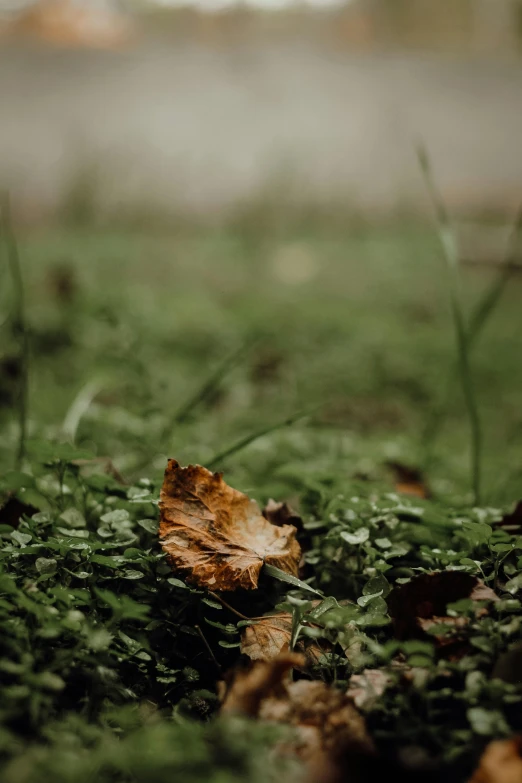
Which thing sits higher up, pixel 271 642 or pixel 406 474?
pixel 271 642

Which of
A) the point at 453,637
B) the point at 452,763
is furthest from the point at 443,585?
the point at 452,763

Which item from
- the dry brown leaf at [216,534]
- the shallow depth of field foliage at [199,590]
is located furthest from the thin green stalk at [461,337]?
the dry brown leaf at [216,534]

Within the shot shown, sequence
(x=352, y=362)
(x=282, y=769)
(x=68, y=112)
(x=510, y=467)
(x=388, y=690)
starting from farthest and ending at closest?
(x=68, y=112), (x=352, y=362), (x=510, y=467), (x=388, y=690), (x=282, y=769)

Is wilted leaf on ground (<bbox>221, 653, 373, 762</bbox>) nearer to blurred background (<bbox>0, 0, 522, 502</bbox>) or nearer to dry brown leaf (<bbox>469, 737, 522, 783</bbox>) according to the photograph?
dry brown leaf (<bbox>469, 737, 522, 783</bbox>)

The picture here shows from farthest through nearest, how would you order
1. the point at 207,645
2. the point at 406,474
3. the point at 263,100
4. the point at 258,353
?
the point at 263,100
the point at 258,353
the point at 406,474
the point at 207,645

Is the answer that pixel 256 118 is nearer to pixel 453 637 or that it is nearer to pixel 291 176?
pixel 291 176

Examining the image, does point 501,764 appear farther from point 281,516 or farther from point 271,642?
point 281,516

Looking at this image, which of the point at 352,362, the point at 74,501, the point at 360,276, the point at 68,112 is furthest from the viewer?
the point at 68,112

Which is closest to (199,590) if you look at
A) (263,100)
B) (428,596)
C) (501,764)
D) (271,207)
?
(428,596)
